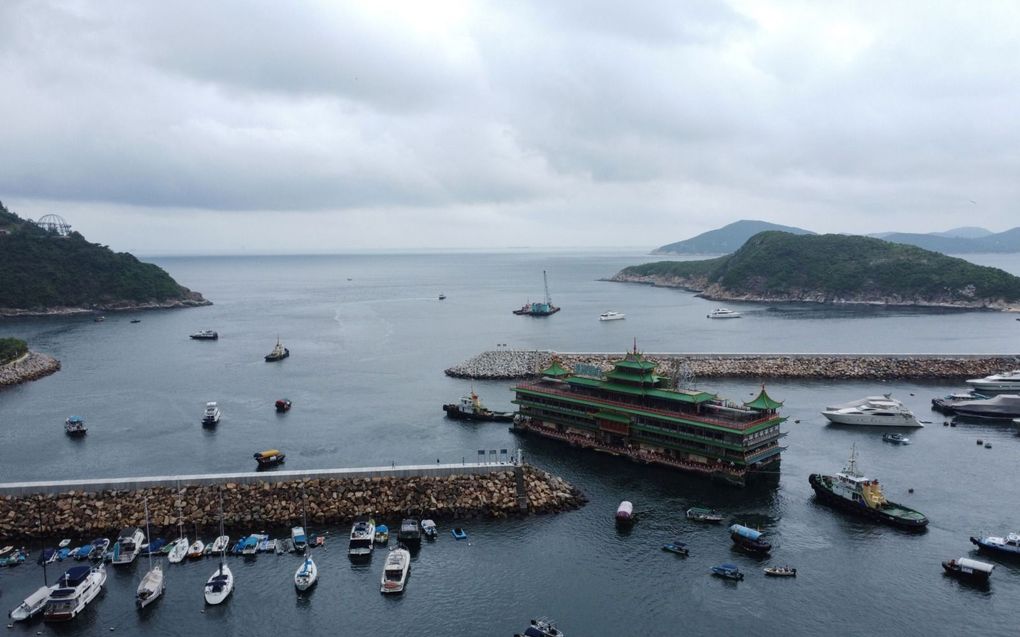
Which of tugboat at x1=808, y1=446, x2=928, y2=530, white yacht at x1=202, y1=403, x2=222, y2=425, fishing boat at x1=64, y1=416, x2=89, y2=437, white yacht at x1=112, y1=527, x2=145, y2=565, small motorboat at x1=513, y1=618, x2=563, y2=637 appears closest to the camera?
small motorboat at x1=513, y1=618, x2=563, y2=637

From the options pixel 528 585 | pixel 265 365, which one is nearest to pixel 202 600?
pixel 528 585

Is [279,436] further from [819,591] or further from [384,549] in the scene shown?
[819,591]

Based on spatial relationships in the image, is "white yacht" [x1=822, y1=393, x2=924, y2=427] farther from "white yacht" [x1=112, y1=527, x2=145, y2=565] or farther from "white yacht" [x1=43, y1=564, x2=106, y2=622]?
"white yacht" [x1=43, y1=564, x2=106, y2=622]

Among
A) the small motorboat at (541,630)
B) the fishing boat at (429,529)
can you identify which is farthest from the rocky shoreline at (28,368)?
the small motorboat at (541,630)

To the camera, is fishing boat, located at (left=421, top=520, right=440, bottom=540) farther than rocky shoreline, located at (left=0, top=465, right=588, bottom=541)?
No

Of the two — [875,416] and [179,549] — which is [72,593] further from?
[875,416]

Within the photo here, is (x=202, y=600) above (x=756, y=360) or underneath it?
underneath

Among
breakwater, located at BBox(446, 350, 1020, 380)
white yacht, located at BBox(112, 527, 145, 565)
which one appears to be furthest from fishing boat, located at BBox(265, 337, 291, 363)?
white yacht, located at BBox(112, 527, 145, 565)
